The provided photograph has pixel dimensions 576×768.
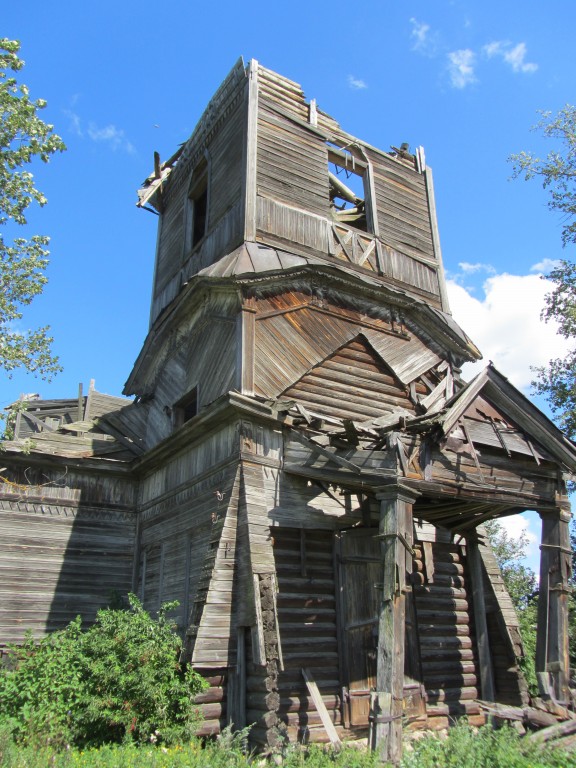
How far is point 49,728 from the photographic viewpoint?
8.82 metres

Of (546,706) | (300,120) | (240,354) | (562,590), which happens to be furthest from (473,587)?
(300,120)

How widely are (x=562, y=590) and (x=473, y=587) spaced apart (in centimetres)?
275

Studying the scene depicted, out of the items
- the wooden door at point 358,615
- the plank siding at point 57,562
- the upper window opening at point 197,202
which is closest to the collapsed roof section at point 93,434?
the plank siding at point 57,562

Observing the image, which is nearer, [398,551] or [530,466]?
[398,551]

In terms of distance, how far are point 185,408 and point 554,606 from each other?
867cm

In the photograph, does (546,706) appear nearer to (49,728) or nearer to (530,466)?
(530,466)

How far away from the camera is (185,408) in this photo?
1472 cm

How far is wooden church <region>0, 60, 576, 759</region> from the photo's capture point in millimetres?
9391

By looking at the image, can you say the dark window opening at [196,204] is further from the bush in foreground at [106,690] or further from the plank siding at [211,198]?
the bush in foreground at [106,690]

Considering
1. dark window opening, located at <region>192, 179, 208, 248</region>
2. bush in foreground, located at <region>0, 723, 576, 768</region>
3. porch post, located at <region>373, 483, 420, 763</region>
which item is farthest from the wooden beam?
dark window opening, located at <region>192, 179, 208, 248</region>

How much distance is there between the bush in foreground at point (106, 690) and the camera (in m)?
8.62

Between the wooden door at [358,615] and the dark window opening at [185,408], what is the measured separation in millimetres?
4820

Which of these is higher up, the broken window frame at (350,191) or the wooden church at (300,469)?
the broken window frame at (350,191)

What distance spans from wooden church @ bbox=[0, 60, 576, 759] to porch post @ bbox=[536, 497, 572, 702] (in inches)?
1.5
